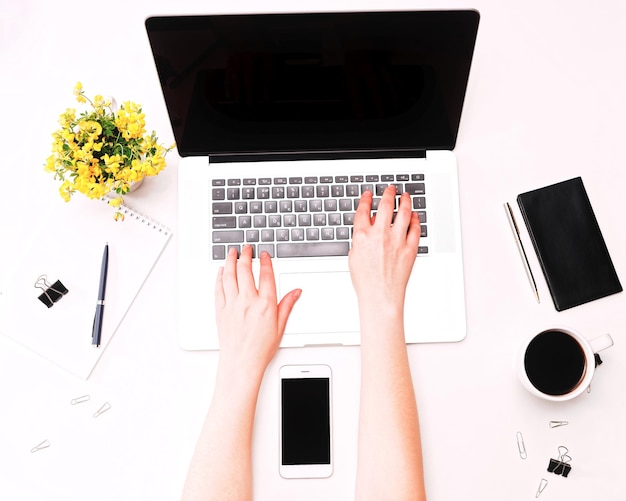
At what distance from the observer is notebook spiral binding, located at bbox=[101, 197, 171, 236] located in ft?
3.20

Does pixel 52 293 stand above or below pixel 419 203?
below

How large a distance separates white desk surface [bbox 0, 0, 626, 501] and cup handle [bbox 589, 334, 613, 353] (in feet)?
0.20

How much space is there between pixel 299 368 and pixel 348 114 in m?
0.45

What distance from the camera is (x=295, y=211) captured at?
0.95 meters

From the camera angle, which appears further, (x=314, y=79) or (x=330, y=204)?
(x=330, y=204)

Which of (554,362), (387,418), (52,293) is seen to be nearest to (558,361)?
(554,362)

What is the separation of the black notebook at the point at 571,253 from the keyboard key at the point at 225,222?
0.53 meters

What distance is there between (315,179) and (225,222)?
180mm

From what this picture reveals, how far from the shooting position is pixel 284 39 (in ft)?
2.53

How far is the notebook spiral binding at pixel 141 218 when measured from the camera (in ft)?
3.20

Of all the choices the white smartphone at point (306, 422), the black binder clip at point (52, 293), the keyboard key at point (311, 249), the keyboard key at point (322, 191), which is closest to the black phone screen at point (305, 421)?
the white smartphone at point (306, 422)

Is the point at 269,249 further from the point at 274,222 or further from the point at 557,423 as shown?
the point at 557,423

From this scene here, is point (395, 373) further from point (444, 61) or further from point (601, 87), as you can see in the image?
point (601, 87)

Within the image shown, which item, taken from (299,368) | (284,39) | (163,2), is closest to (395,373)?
(299,368)
